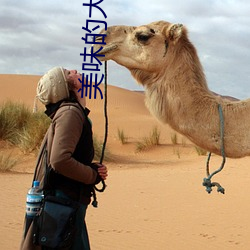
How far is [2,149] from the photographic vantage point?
18078 millimetres

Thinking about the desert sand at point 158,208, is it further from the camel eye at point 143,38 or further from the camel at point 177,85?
the camel eye at point 143,38

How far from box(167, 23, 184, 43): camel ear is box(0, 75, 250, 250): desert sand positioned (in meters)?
0.71

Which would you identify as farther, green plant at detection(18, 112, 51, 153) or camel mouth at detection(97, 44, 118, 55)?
green plant at detection(18, 112, 51, 153)

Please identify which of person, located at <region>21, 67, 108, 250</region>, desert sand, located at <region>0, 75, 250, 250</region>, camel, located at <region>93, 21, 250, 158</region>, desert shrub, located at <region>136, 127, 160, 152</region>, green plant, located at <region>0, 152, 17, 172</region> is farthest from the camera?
desert shrub, located at <region>136, 127, 160, 152</region>

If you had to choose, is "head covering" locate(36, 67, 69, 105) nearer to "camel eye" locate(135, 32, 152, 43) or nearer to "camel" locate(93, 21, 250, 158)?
"camel" locate(93, 21, 250, 158)

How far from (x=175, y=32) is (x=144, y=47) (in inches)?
10.9

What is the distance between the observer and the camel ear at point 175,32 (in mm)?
4458

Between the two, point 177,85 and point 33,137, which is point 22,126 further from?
point 177,85

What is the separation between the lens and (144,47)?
4551 mm

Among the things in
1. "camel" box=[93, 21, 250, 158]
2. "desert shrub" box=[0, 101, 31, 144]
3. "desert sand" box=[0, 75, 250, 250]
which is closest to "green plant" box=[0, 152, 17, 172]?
"desert sand" box=[0, 75, 250, 250]

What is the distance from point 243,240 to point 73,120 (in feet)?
17.8

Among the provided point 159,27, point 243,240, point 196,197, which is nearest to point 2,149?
point 196,197

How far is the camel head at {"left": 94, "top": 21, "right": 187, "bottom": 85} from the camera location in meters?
4.48

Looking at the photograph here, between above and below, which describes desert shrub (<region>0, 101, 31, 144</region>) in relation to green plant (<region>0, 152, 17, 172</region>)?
above
